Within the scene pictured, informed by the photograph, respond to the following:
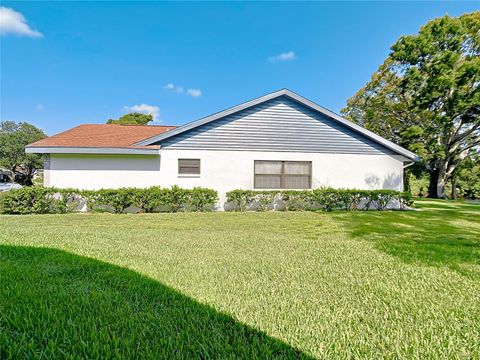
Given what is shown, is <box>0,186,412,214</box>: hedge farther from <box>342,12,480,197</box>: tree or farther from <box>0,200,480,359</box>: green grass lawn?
<box>342,12,480,197</box>: tree

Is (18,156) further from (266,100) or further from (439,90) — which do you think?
(439,90)

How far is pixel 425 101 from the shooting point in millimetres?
19516

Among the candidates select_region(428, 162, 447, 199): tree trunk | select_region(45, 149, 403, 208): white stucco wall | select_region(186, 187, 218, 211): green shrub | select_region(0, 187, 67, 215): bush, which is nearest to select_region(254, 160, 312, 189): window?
select_region(45, 149, 403, 208): white stucco wall

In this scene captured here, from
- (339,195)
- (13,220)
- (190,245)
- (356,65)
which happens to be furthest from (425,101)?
(13,220)

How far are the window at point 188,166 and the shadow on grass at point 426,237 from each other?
6.46 metres

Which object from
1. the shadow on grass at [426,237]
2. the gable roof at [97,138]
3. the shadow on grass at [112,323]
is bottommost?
the shadow on grass at [426,237]

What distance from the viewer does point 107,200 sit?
384 inches

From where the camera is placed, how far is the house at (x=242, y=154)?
10.3 meters

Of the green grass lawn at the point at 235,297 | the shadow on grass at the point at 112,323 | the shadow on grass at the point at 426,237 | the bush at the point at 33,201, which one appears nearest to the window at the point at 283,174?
the shadow on grass at the point at 426,237

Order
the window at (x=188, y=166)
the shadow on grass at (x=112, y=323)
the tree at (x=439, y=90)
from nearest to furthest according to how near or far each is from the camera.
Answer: the shadow on grass at (x=112, y=323) < the window at (x=188, y=166) < the tree at (x=439, y=90)

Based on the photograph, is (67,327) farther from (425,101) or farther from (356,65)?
(425,101)

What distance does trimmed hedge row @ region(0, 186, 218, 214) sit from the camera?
29.7 feet

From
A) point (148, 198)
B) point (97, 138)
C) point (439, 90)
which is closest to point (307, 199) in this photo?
point (148, 198)

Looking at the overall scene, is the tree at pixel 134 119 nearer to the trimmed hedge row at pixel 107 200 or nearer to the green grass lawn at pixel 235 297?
the trimmed hedge row at pixel 107 200
